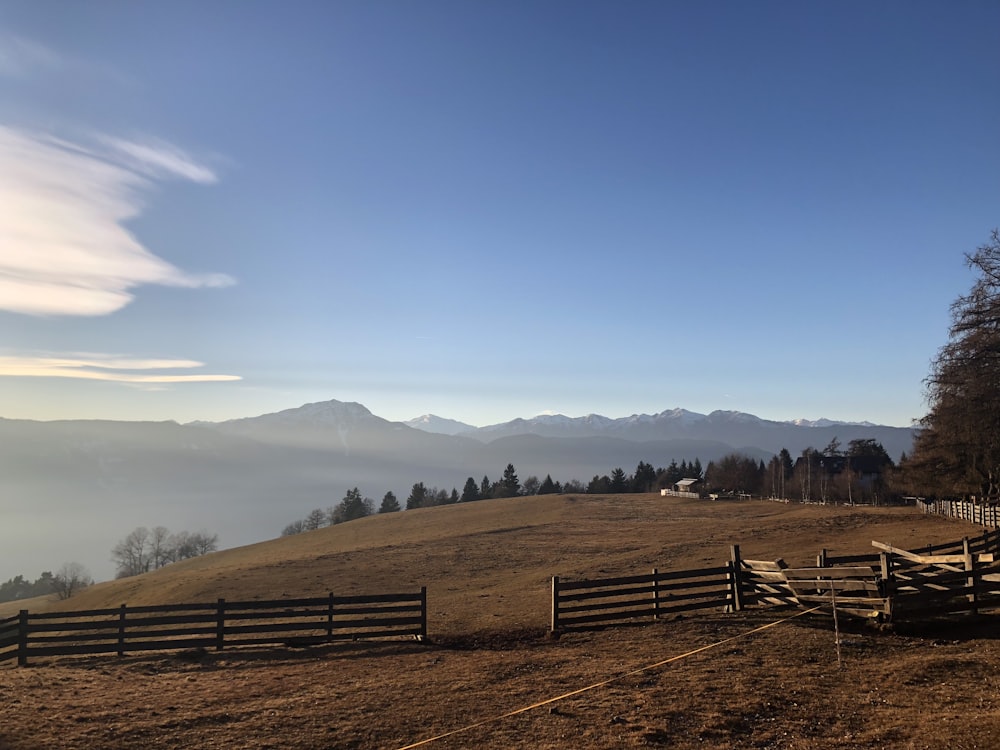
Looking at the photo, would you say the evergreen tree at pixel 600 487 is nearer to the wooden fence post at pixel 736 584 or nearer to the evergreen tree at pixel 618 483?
the evergreen tree at pixel 618 483

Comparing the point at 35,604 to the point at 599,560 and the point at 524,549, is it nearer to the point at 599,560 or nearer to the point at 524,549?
the point at 524,549

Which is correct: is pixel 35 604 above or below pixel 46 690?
below

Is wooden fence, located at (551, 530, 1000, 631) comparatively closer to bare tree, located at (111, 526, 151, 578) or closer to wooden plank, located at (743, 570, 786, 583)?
wooden plank, located at (743, 570, 786, 583)

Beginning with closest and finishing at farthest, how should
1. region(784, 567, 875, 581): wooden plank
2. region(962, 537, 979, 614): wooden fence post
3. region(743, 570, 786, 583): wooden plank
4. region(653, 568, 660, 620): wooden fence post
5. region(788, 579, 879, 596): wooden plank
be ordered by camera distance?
region(962, 537, 979, 614): wooden fence post
region(788, 579, 879, 596): wooden plank
region(784, 567, 875, 581): wooden plank
region(743, 570, 786, 583): wooden plank
region(653, 568, 660, 620): wooden fence post

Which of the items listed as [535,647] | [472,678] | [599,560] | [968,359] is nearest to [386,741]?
[472,678]

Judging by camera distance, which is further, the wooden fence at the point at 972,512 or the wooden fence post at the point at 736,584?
the wooden fence at the point at 972,512

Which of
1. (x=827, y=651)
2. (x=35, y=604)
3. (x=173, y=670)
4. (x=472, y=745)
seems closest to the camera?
(x=472, y=745)

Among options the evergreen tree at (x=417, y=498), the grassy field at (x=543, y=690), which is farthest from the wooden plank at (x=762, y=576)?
the evergreen tree at (x=417, y=498)

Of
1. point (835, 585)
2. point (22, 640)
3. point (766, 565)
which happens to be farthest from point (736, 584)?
point (22, 640)

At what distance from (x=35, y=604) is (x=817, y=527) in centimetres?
8229

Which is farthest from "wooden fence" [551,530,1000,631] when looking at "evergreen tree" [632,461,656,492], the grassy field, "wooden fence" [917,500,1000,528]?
"evergreen tree" [632,461,656,492]

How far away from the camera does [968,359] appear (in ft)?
107

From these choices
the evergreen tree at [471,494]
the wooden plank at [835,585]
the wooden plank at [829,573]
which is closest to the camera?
the wooden plank at [835,585]

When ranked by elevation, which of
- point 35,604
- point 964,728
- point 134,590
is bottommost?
point 35,604
